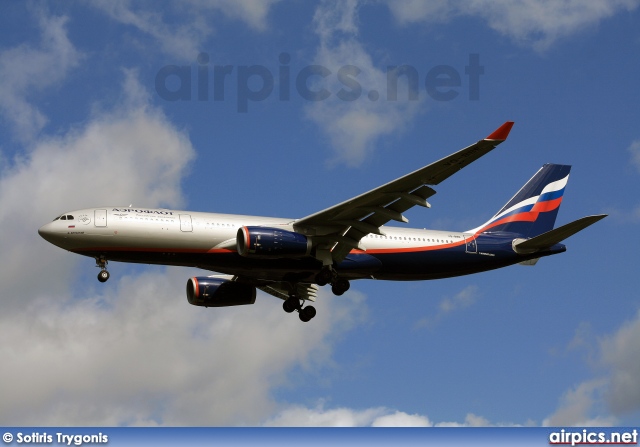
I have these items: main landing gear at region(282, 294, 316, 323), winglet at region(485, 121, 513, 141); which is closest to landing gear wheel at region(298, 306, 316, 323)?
main landing gear at region(282, 294, 316, 323)

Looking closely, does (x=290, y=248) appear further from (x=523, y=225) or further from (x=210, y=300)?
(x=523, y=225)

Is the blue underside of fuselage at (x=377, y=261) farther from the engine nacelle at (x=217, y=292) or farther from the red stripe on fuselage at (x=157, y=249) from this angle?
the engine nacelle at (x=217, y=292)

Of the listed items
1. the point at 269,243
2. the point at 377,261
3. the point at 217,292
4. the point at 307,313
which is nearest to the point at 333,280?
the point at 377,261

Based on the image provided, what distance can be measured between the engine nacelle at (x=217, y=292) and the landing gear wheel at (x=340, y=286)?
6.08m

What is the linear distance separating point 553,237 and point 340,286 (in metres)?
9.55

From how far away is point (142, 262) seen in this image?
4103 cm

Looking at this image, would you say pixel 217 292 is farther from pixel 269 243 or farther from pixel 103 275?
pixel 269 243

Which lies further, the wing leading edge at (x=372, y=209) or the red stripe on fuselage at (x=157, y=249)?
the red stripe on fuselage at (x=157, y=249)

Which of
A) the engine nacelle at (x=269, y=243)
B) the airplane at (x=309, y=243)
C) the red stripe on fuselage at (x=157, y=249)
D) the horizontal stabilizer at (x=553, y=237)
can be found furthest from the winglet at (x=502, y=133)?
the red stripe on fuselage at (x=157, y=249)

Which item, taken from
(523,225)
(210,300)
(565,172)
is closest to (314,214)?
(210,300)

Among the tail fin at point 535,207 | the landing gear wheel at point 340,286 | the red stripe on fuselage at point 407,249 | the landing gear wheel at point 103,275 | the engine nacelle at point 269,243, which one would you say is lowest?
the landing gear wheel at point 340,286

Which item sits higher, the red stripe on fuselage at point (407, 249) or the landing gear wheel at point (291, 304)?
the red stripe on fuselage at point (407, 249)

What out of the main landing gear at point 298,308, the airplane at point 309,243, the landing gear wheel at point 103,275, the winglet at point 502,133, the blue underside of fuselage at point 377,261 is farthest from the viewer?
the main landing gear at point 298,308

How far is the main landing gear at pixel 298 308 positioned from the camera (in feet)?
156
